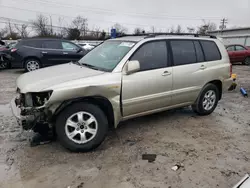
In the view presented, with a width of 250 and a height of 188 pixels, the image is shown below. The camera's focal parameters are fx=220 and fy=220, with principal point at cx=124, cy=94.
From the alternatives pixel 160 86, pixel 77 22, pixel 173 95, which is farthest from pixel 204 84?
pixel 77 22

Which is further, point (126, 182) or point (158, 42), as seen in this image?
point (158, 42)

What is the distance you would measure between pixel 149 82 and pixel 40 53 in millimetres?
7852

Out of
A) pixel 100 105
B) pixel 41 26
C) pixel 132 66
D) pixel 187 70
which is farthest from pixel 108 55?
pixel 41 26

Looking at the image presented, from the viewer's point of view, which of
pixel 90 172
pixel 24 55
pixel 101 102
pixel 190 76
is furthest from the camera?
pixel 24 55

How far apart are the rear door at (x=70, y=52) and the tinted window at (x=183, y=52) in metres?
6.91

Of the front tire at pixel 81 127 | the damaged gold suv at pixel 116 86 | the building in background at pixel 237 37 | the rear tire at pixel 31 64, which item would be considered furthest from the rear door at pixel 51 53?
the building in background at pixel 237 37

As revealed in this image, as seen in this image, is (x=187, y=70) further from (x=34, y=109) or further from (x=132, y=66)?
(x=34, y=109)

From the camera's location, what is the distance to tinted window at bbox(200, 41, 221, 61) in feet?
15.5

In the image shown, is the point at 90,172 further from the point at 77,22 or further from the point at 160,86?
the point at 77,22

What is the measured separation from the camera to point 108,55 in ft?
13.1

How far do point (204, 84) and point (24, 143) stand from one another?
12.0 feet

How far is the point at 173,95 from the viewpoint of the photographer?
4184mm

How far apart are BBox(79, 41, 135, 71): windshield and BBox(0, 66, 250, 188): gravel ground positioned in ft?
4.26

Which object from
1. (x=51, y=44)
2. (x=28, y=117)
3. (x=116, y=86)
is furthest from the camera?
(x=51, y=44)
